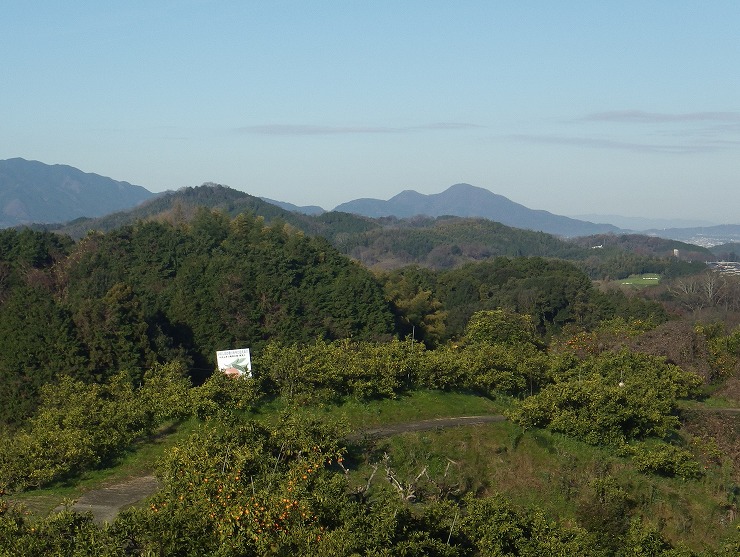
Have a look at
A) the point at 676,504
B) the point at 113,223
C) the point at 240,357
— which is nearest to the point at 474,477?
the point at 676,504

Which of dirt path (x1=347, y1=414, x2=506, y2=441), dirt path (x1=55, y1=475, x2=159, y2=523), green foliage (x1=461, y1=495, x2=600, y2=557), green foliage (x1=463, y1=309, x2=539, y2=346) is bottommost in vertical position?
green foliage (x1=463, y1=309, x2=539, y2=346)

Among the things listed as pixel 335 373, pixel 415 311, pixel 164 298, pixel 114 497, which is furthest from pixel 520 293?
pixel 114 497

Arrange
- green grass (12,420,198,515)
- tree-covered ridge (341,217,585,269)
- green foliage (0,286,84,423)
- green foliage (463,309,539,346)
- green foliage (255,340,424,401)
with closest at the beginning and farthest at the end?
green grass (12,420,198,515), green foliage (255,340,424,401), green foliage (0,286,84,423), green foliage (463,309,539,346), tree-covered ridge (341,217,585,269)

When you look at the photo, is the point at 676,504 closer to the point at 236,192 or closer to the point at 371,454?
the point at 371,454

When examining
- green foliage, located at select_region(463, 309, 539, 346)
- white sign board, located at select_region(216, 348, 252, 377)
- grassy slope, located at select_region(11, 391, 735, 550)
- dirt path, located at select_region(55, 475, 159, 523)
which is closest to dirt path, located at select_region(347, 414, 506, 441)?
grassy slope, located at select_region(11, 391, 735, 550)

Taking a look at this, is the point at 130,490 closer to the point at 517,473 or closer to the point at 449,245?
the point at 517,473

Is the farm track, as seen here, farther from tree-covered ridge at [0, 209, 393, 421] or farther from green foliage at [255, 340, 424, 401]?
tree-covered ridge at [0, 209, 393, 421]

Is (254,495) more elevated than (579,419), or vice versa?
(254,495)

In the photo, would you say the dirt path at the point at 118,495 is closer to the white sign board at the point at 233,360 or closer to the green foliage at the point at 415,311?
the white sign board at the point at 233,360

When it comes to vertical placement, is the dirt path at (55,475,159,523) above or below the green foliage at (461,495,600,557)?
below

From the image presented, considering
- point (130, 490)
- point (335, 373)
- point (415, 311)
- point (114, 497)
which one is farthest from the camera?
point (415, 311)

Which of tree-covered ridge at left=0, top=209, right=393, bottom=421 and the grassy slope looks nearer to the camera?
the grassy slope

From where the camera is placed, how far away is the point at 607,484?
1465 centimetres

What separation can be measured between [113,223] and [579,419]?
110 meters
